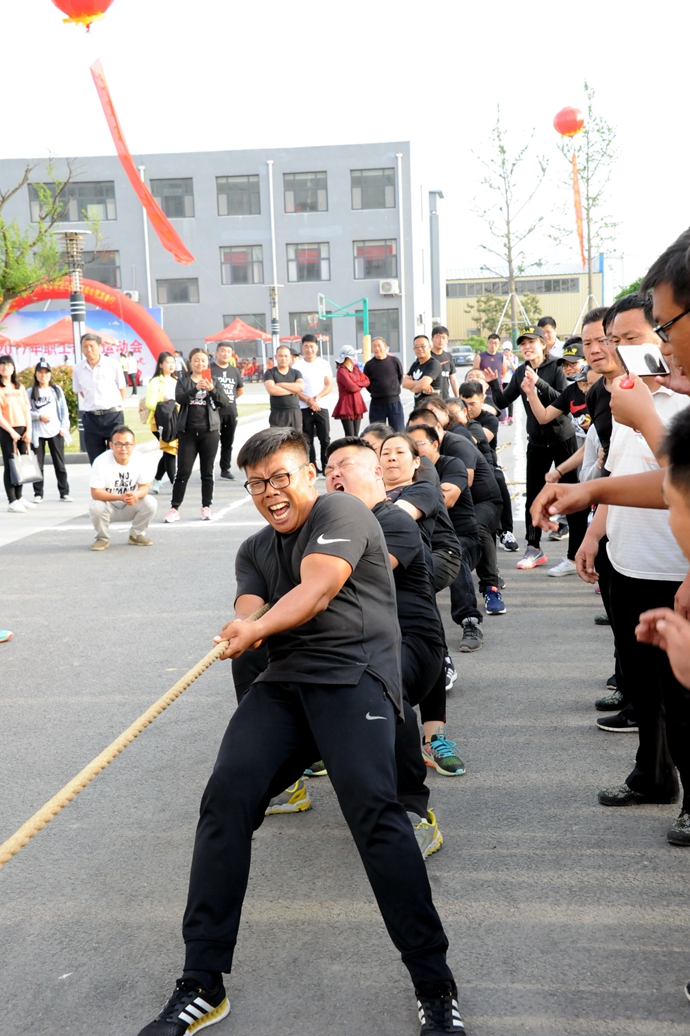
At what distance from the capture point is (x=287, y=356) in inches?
561

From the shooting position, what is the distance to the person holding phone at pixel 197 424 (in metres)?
11.4

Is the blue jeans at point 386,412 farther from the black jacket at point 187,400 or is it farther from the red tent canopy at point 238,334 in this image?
the red tent canopy at point 238,334

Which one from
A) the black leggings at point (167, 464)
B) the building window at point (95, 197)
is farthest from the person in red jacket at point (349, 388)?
the building window at point (95, 197)

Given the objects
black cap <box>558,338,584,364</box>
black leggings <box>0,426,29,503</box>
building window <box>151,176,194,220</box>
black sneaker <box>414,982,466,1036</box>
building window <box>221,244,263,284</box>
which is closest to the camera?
black sneaker <box>414,982,466,1036</box>

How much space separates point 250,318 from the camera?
173 ft

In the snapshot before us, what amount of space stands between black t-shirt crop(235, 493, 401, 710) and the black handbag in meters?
9.13

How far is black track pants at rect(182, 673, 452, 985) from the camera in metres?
2.74

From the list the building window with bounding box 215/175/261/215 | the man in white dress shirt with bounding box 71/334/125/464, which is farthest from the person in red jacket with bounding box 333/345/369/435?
the building window with bounding box 215/175/261/215

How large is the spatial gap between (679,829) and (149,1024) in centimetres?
204

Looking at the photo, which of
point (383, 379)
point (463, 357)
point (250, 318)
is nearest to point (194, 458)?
point (383, 379)

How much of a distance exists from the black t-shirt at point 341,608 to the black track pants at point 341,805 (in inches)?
2.6

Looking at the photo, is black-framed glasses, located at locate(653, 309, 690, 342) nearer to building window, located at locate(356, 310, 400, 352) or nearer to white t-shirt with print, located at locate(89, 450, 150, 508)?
white t-shirt with print, located at locate(89, 450, 150, 508)

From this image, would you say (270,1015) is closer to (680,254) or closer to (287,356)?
(680,254)

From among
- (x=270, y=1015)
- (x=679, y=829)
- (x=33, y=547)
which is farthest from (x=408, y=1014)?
(x=33, y=547)
